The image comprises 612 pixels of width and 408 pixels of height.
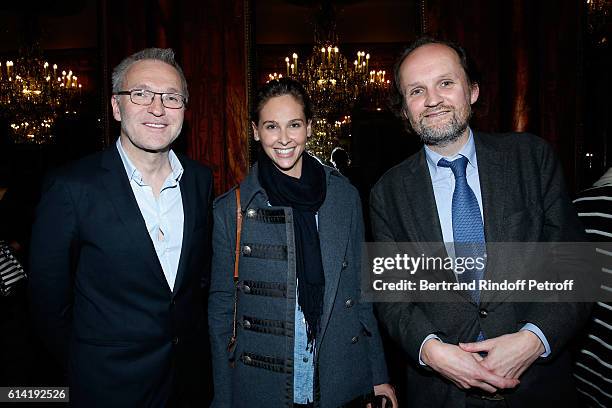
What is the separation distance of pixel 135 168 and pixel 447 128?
158cm

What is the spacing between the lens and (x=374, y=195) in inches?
82.4

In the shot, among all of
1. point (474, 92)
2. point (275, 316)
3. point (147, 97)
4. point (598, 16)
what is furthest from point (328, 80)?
point (275, 316)

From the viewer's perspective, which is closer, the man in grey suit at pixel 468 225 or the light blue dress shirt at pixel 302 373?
the man in grey suit at pixel 468 225

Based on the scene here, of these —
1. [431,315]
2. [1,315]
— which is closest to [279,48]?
[1,315]

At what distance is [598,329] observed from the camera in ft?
5.79

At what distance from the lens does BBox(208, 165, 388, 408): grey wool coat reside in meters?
1.95

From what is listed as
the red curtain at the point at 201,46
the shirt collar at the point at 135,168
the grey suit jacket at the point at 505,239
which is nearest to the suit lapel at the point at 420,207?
the grey suit jacket at the point at 505,239

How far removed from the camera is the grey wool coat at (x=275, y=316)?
1954 millimetres

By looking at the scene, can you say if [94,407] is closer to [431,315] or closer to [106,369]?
[106,369]

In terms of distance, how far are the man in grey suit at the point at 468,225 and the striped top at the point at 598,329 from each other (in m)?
0.19

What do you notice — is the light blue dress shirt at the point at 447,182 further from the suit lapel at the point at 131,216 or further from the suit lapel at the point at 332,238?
the suit lapel at the point at 131,216

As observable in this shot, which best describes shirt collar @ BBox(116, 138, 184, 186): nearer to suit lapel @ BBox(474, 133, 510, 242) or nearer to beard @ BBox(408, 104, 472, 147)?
beard @ BBox(408, 104, 472, 147)

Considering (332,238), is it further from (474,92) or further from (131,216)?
(474,92)

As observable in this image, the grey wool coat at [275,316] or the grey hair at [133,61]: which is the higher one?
the grey hair at [133,61]
